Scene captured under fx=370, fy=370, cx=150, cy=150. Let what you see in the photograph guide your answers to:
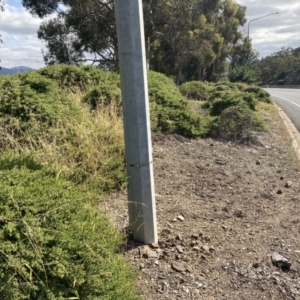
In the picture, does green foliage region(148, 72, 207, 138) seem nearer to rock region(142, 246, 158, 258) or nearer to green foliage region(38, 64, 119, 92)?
green foliage region(38, 64, 119, 92)

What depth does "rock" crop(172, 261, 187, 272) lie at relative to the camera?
316 cm

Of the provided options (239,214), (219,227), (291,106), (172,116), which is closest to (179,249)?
(219,227)

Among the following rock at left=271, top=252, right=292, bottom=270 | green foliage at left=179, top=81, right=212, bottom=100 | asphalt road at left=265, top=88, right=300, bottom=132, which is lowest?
rock at left=271, top=252, right=292, bottom=270

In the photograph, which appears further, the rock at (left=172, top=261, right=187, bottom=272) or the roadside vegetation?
the rock at (left=172, top=261, right=187, bottom=272)

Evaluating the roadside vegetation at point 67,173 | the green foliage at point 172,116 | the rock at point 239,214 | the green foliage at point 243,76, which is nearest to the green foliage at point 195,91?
the roadside vegetation at point 67,173

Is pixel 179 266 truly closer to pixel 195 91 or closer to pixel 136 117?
pixel 136 117

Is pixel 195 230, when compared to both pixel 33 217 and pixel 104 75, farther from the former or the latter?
pixel 104 75

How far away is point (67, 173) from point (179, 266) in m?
1.81

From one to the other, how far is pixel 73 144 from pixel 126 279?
289 cm

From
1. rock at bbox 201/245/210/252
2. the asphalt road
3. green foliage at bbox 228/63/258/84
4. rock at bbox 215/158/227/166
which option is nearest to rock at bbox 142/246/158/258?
rock at bbox 201/245/210/252

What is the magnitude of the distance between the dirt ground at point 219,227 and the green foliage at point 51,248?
621mm

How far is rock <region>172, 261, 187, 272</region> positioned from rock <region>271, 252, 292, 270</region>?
32.0 inches

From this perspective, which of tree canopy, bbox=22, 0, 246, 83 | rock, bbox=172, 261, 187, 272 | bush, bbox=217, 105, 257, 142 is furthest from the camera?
tree canopy, bbox=22, 0, 246, 83

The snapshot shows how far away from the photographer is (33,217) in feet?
7.48
